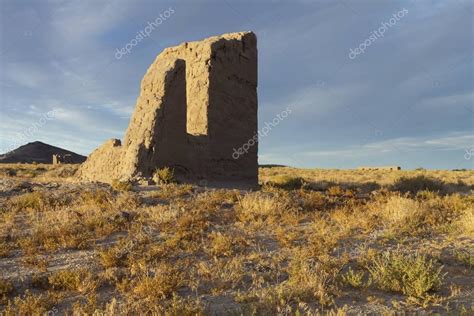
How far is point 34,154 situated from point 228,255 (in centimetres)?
8196

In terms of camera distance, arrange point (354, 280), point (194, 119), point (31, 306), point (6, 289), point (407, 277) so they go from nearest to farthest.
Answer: point (31, 306)
point (6, 289)
point (354, 280)
point (407, 277)
point (194, 119)

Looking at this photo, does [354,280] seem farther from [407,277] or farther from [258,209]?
[258,209]

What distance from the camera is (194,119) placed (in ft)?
54.7

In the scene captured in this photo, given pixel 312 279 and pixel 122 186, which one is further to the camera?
pixel 122 186

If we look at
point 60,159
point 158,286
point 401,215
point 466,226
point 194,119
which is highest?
point 194,119

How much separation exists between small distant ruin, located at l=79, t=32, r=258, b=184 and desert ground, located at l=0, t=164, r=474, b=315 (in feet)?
9.54

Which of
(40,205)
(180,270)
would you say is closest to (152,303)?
(180,270)

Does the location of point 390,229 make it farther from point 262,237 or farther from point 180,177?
point 180,177

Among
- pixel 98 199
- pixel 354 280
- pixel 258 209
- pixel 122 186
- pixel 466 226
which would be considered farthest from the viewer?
pixel 122 186

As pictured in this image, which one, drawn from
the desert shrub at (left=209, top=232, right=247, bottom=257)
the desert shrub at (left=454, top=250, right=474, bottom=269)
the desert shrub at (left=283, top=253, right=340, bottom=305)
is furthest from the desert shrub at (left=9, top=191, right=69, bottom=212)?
the desert shrub at (left=454, top=250, right=474, bottom=269)

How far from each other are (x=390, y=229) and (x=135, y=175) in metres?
8.80

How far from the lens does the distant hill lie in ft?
232

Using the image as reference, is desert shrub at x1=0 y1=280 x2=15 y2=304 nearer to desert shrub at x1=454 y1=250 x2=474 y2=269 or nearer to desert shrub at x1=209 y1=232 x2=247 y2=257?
desert shrub at x1=209 y1=232 x2=247 y2=257

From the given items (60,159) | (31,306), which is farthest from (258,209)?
(60,159)
